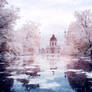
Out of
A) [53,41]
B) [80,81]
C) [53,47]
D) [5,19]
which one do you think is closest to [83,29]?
[5,19]

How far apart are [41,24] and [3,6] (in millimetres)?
33889

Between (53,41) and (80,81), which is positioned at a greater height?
(53,41)

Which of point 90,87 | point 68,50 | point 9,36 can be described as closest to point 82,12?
point 68,50

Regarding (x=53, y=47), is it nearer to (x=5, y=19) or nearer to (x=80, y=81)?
(x=5, y=19)

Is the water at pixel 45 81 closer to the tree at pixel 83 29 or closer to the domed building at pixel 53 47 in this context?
the tree at pixel 83 29

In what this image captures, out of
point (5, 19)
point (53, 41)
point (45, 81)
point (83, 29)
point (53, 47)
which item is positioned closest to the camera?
point (45, 81)

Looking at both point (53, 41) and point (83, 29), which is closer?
point (83, 29)

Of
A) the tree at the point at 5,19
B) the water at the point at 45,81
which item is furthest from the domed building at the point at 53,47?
the water at the point at 45,81

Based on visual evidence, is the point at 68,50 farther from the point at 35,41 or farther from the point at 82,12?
the point at 82,12

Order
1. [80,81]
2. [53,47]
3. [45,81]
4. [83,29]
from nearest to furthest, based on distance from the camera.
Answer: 1. [80,81]
2. [45,81]
3. [83,29]
4. [53,47]

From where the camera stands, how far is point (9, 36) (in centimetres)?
1970

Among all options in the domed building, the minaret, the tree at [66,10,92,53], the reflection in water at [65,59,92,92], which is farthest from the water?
the minaret

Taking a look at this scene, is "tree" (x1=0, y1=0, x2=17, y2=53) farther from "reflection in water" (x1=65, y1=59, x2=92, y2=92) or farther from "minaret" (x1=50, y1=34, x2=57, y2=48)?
"minaret" (x1=50, y1=34, x2=57, y2=48)

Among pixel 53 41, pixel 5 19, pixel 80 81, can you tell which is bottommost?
pixel 80 81
